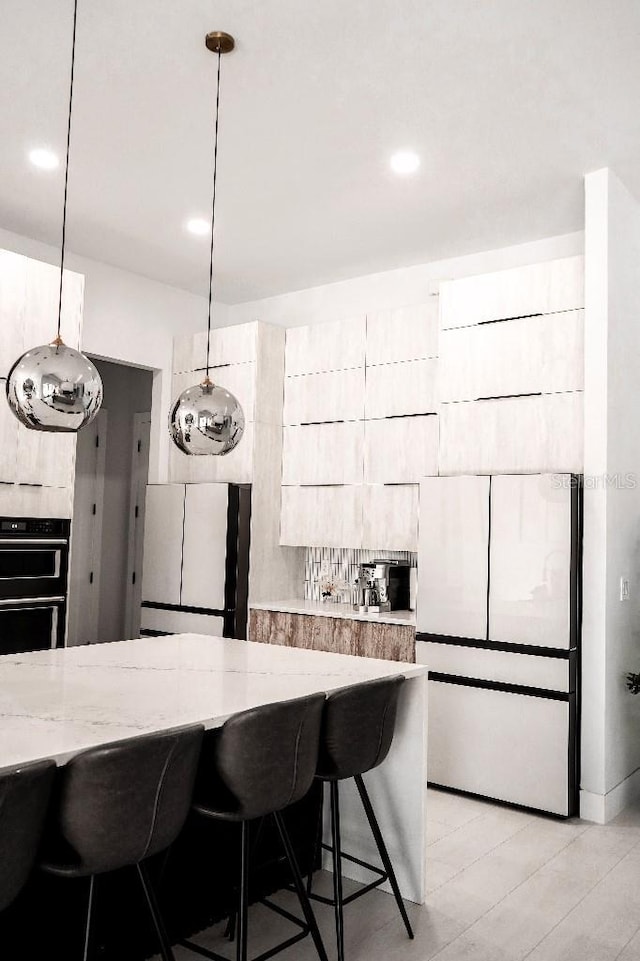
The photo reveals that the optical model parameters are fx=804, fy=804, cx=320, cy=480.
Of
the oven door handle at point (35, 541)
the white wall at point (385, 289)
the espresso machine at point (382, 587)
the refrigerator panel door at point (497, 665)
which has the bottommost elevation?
the refrigerator panel door at point (497, 665)

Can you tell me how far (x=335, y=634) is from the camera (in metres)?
5.02

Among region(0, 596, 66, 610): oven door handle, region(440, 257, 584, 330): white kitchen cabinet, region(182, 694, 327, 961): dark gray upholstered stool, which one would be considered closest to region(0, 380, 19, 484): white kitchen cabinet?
region(0, 596, 66, 610): oven door handle

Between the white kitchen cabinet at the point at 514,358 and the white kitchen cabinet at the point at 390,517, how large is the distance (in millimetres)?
716

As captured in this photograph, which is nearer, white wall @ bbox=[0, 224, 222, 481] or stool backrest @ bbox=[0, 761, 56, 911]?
stool backrest @ bbox=[0, 761, 56, 911]

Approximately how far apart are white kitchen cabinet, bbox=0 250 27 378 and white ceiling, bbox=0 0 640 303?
15.9 inches

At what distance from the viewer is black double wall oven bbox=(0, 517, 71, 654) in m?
4.53

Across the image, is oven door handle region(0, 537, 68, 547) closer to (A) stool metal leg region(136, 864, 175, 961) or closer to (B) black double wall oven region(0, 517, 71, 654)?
(B) black double wall oven region(0, 517, 71, 654)

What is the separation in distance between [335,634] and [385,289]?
2477mm

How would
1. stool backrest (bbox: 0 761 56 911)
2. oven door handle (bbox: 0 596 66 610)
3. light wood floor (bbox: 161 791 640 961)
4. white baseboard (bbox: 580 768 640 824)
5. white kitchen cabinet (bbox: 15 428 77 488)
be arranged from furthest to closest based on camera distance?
white kitchen cabinet (bbox: 15 428 77 488), oven door handle (bbox: 0 596 66 610), white baseboard (bbox: 580 768 640 824), light wood floor (bbox: 161 791 640 961), stool backrest (bbox: 0 761 56 911)

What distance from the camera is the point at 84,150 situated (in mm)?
4039

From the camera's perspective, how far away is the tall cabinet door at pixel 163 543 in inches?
225

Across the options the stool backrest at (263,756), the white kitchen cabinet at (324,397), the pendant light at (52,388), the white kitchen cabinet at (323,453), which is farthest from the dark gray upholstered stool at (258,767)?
the white kitchen cabinet at (324,397)

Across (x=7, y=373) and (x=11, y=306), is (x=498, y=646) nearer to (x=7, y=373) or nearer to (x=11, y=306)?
(x=7, y=373)

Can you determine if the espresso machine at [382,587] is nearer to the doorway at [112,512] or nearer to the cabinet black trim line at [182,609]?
the cabinet black trim line at [182,609]
